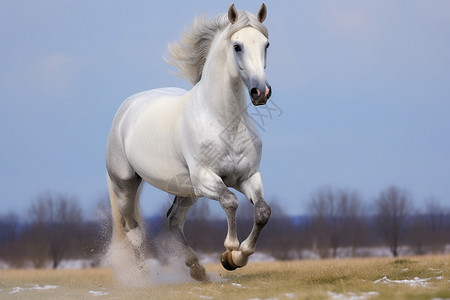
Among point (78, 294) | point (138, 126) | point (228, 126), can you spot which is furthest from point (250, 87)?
point (78, 294)

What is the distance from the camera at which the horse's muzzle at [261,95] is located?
18.5 ft

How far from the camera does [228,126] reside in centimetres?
633

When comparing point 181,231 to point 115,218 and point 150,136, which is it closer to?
point 115,218

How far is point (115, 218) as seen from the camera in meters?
8.31

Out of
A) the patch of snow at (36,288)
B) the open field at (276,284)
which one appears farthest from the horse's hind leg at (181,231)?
the patch of snow at (36,288)

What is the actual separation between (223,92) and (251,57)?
2.08 ft

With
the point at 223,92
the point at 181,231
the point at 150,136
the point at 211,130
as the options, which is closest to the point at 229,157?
the point at 211,130

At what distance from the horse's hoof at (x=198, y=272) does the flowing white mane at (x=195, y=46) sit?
2.15 metres

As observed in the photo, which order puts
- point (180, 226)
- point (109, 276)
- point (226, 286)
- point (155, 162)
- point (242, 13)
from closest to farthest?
1. point (242, 13)
2. point (226, 286)
3. point (155, 162)
4. point (180, 226)
5. point (109, 276)

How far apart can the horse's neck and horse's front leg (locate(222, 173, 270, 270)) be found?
30.0 inches

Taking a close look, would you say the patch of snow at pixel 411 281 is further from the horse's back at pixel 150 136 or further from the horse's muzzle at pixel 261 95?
the horse's back at pixel 150 136

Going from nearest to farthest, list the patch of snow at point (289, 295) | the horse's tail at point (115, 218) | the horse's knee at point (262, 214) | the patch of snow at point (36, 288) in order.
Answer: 1. the patch of snow at point (289, 295)
2. the horse's knee at point (262, 214)
3. the patch of snow at point (36, 288)
4. the horse's tail at point (115, 218)

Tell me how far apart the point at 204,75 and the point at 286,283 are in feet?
7.70

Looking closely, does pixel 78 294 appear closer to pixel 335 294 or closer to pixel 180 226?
pixel 180 226
